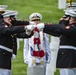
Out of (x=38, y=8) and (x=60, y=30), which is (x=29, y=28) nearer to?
(x=60, y=30)

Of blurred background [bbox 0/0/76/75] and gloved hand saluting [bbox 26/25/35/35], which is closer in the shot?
gloved hand saluting [bbox 26/25/35/35]

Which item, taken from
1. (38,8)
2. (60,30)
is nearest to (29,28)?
(60,30)

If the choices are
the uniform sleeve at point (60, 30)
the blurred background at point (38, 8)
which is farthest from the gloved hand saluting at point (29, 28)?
the blurred background at point (38, 8)

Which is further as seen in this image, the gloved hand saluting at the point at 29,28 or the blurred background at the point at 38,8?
the blurred background at the point at 38,8

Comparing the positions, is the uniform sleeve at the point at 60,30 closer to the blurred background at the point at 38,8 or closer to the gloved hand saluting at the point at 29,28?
the gloved hand saluting at the point at 29,28

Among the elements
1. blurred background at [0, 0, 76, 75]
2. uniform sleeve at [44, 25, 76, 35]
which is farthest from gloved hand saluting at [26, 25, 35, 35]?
blurred background at [0, 0, 76, 75]

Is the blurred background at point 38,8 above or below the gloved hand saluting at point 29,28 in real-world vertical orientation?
below

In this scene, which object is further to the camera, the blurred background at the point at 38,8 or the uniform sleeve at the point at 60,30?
the blurred background at the point at 38,8

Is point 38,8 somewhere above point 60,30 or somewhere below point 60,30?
below

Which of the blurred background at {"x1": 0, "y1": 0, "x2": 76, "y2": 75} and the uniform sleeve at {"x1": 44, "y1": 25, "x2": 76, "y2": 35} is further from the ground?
the uniform sleeve at {"x1": 44, "y1": 25, "x2": 76, "y2": 35}

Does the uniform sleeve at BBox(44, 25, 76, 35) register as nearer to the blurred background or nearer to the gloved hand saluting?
the gloved hand saluting

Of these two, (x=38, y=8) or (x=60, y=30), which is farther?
(x=38, y=8)

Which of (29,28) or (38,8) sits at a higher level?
(29,28)

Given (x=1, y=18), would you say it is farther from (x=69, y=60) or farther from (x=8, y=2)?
(x=8, y=2)
